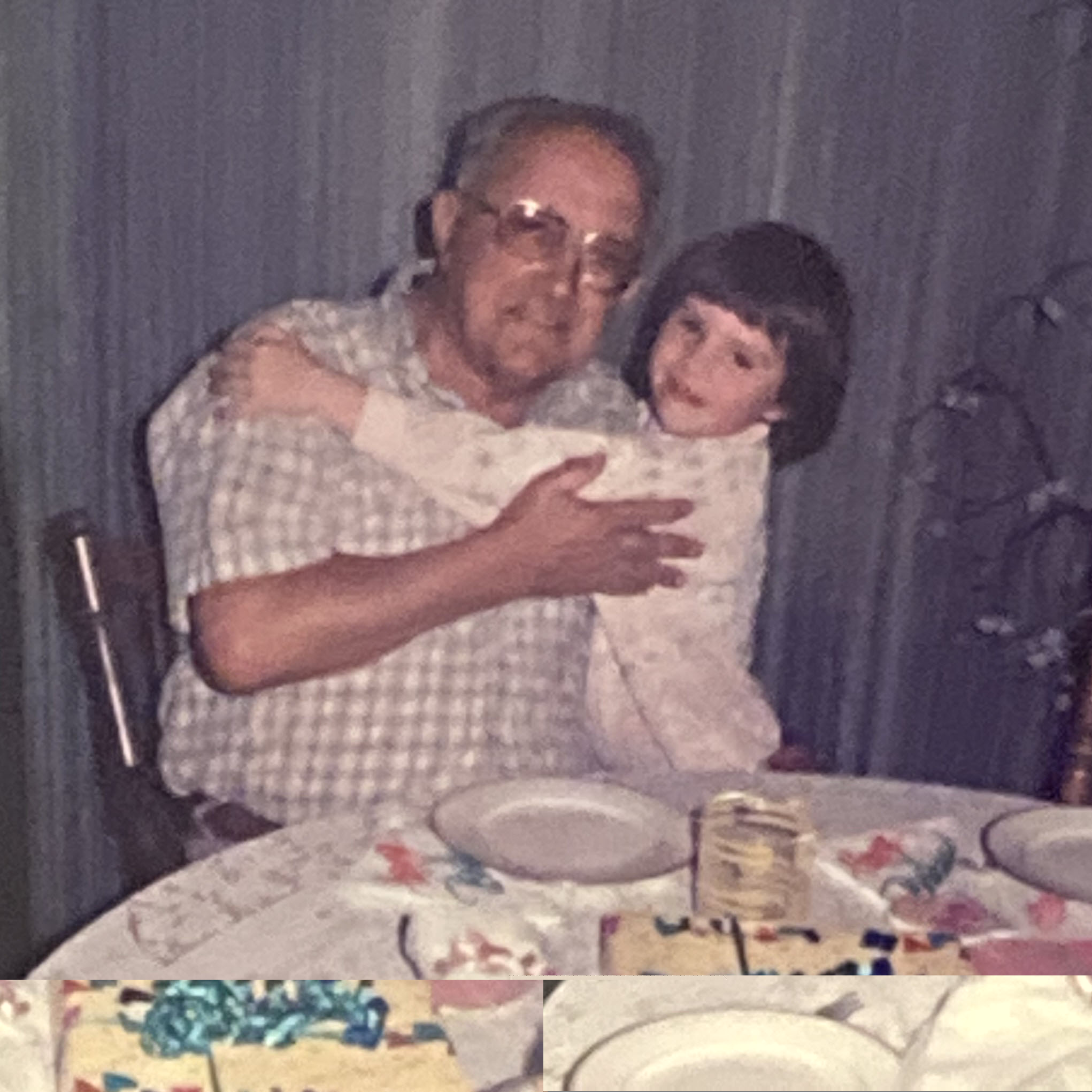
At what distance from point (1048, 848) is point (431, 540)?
65 cm

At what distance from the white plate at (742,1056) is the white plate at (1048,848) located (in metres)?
0.22

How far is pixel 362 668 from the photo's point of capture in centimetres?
159

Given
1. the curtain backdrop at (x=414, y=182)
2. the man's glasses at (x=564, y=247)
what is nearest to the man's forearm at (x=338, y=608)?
the curtain backdrop at (x=414, y=182)

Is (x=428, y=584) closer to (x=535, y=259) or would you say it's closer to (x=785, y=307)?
(x=535, y=259)

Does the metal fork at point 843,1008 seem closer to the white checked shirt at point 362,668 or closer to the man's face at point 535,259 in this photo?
the white checked shirt at point 362,668

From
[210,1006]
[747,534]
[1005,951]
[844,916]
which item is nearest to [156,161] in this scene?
[747,534]

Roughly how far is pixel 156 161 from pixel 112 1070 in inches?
30.7

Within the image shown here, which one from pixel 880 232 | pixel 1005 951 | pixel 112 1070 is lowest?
pixel 112 1070

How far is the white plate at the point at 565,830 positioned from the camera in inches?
61.6

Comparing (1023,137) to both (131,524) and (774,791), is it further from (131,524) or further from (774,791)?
(131,524)

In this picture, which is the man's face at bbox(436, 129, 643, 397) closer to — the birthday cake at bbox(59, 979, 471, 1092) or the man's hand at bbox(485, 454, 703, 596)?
the man's hand at bbox(485, 454, 703, 596)

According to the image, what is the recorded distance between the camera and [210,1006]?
4.84 ft

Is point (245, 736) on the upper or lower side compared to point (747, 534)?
lower

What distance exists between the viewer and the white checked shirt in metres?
1.55
